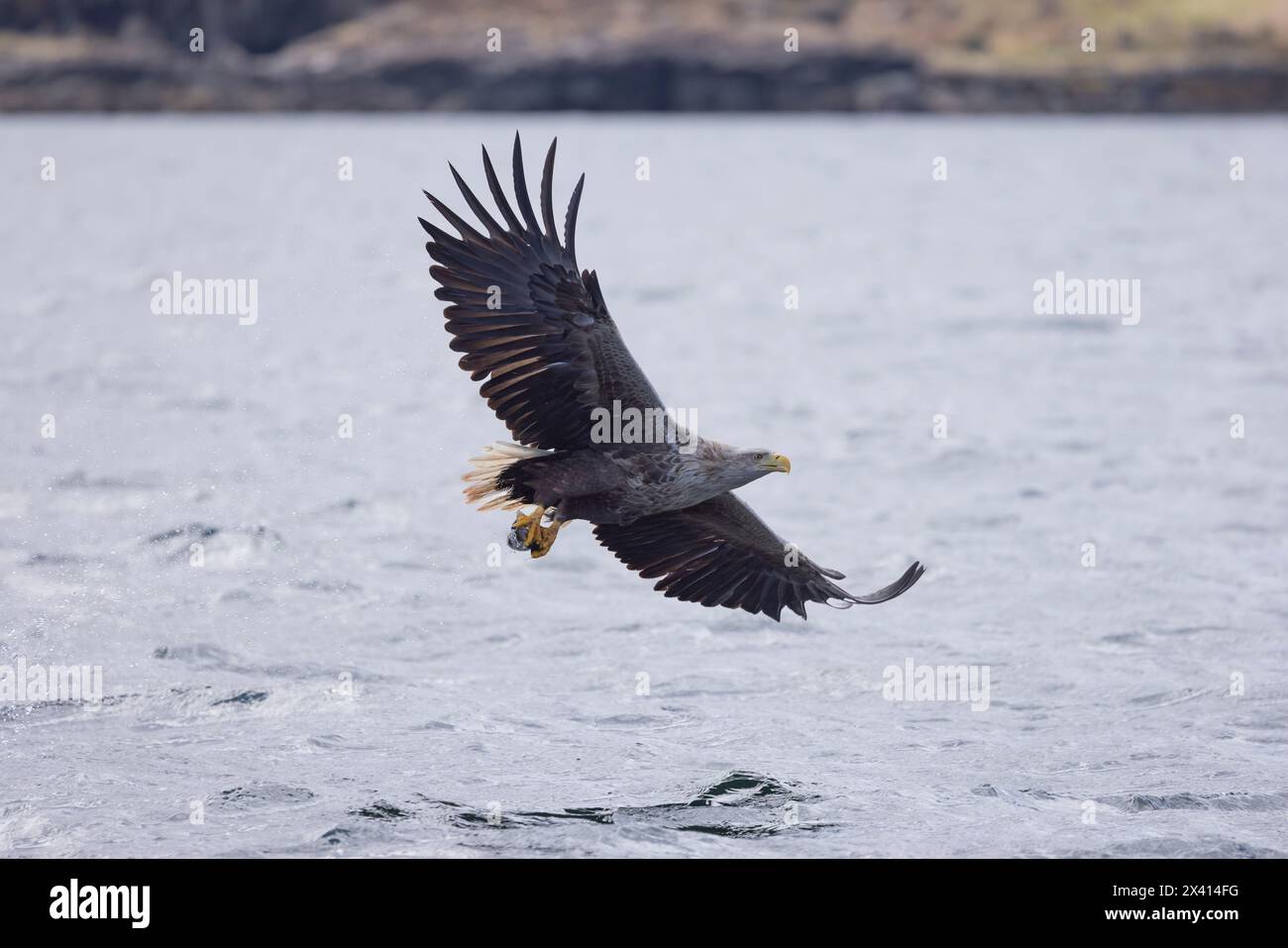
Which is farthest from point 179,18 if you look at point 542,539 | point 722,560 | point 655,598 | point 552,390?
point 552,390

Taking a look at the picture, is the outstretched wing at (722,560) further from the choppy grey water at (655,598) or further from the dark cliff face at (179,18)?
the dark cliff face at (179,18)

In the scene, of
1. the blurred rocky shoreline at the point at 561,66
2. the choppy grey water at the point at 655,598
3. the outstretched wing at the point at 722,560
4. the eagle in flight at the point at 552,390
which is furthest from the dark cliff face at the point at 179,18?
the eagle in flight at the point at 552,390

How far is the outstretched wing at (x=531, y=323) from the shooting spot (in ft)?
30.2

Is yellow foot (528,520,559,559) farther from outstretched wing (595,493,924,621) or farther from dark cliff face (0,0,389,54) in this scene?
dark cliff face (0,0,389,54)

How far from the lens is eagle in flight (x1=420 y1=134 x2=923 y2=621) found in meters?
9.22

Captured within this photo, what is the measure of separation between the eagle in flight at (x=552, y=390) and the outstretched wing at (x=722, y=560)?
42cm

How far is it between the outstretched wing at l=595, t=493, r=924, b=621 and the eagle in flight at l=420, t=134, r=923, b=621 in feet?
1.37

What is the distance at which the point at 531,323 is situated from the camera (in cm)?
930

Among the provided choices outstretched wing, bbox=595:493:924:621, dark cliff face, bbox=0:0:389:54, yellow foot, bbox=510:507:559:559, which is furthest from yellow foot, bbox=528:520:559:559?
dark cliff face, bbox=0:0:389:54

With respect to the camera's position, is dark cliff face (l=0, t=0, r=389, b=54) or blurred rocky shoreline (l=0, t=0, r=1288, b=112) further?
dark cliff face (l=0, t=0, r=389, b=54)

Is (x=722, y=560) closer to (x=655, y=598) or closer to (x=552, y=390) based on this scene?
(x=552, y=390)

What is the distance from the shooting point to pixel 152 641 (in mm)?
11953

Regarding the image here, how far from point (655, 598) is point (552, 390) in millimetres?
4549

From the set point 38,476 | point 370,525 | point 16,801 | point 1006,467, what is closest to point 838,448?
point 1006,467
